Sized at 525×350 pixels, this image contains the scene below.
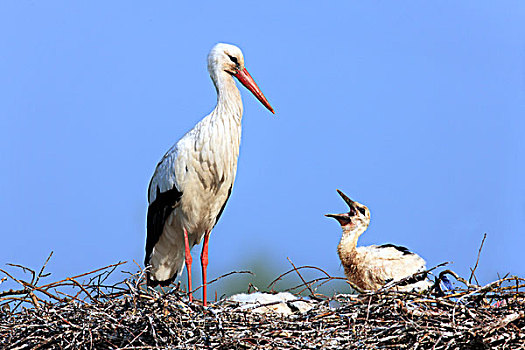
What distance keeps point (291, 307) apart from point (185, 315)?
2.35 ft

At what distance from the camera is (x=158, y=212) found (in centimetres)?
455

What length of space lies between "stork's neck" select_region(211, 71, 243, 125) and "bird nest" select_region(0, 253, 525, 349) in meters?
1.58

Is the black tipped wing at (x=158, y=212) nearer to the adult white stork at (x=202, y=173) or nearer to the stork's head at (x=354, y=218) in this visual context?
the adult white stork at (x=202, y=173)

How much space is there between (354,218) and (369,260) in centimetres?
39

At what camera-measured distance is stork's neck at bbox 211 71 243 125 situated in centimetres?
439

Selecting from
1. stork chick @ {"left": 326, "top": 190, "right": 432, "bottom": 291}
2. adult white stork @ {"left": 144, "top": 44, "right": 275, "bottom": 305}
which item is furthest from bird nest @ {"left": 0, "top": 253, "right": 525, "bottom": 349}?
adult white stork @ {"left": 144, "top": 44, "right": 275, "bottom": 305}

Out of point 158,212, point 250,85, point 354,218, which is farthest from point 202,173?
point 354,218

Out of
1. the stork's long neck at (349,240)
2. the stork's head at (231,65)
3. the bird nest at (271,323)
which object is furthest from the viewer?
the stork's head at (231,65)

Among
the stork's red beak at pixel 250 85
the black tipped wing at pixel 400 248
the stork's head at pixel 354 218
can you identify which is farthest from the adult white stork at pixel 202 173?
the black tipped wing at pixel 400 248

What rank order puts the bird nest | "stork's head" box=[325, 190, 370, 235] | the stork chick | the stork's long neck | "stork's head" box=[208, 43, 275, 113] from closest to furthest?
the bird nest
the stork chick
the stork's long neck
"stork's head" box=[325, 190, 370, 235]
"stork's head" box=[208, 43, 275, 113]

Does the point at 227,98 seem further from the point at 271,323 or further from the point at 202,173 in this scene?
the point at 271,323

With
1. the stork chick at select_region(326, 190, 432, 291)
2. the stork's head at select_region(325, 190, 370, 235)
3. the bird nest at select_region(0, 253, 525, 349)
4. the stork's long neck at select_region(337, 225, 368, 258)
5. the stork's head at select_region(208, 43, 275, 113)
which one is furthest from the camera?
the stork's head at select_region(208, 43, 275, 113)

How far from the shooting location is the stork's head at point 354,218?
4355 mm

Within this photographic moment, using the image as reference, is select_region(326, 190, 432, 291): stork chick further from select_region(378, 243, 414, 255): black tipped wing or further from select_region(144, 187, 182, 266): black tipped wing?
select_region(144, 187, 182, 266): black tipped wing
